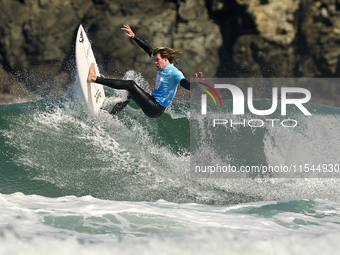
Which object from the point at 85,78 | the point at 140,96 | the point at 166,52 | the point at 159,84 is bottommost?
the point at 140,96

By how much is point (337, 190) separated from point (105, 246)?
11.4 ft

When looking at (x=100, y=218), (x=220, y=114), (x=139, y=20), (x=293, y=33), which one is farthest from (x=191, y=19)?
(x=100, y=218)

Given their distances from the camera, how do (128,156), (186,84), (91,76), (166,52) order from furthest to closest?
1. (128,156)
2. (91,76)
3. (166,52)
4. (186,84)

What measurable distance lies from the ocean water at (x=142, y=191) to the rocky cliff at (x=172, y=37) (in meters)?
4.42

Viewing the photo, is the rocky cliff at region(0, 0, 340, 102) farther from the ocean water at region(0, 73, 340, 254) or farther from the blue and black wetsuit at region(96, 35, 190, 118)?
the blue and black wetsuit at region(96, 35, 190, 118)

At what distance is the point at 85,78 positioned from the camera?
431cm

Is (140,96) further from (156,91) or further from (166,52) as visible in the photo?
(166,52)

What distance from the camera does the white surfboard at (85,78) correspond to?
4305 mm

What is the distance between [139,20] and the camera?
410 inches

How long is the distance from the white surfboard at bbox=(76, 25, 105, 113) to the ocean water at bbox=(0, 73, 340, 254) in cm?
18

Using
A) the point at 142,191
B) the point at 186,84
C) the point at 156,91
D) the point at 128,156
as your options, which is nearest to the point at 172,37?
the point at 128,156

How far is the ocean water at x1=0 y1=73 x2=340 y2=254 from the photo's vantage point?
2.41 m

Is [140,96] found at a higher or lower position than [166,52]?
lower

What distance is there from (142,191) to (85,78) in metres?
1.59
